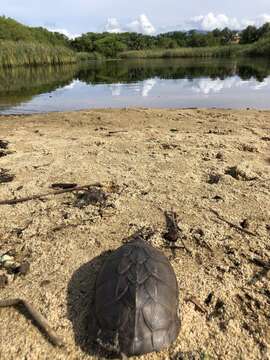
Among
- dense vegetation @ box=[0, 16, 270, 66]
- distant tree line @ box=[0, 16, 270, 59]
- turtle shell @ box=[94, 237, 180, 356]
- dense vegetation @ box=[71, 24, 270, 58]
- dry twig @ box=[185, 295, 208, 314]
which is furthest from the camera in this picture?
dense vegetation @ box=[71, 24, 270, 58]

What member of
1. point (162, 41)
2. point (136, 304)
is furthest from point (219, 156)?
point (162, 41)

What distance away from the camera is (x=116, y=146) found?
808cm

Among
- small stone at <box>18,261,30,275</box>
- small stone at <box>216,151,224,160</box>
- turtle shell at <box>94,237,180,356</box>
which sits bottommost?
small stone at <box>216,151,224,160</box>

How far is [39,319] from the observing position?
311cm

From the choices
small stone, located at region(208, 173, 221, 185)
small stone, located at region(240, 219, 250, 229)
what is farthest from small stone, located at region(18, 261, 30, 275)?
small stone, located at region(208, 173, 221, 185)

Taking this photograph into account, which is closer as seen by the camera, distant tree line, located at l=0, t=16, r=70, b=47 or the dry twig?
the dry twig

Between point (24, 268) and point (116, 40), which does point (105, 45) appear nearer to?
point (116, 40)

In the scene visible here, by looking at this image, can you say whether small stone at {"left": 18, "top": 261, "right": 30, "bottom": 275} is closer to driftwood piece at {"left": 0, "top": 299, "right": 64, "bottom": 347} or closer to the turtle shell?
driftwood piece at {"left": 0, "top": 299, "right": 64, "bottom": 347}

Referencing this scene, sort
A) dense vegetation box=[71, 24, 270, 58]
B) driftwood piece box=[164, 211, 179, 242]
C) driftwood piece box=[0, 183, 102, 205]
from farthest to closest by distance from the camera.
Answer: dense vegetation box=[71, 24, 270, 58], driftwood piece box=[0, 183, 102, 205], driftwood piece box=[164, 211, 179, 242]

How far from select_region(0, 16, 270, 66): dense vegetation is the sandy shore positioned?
107ft

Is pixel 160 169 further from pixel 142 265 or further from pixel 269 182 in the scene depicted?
pixel 142 265

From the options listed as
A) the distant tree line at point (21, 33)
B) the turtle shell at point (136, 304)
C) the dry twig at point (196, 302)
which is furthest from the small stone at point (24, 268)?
the distant tree line at point (21, 33)

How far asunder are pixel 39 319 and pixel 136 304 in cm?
98

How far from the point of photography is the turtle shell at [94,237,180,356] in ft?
8.81
